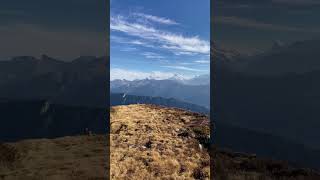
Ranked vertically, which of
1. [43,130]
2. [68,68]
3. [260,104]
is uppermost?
[68,68]

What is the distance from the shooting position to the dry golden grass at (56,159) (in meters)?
29.6

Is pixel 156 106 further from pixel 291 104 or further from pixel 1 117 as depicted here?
pixel 1 117

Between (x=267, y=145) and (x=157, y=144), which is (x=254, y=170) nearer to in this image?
(x=157, y=144)

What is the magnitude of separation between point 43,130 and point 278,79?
89.3 meters

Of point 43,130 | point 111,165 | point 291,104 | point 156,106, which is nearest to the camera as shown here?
point 111,165

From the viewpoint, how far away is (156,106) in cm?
4672

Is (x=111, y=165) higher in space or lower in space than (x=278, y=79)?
lower

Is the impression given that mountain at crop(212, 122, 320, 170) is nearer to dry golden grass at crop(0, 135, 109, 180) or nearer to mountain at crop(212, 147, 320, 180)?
mountain at crop(212, 147, 320, 180)

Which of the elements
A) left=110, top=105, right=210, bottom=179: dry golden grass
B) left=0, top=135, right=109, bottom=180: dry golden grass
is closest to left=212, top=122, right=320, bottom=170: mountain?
left=110, top=105, right=210, bottom=179: dry golden grass

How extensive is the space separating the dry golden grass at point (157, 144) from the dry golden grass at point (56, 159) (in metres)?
1.77

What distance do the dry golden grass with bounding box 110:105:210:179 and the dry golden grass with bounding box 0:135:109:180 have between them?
1.77m

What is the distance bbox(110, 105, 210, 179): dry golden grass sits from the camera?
102 feet

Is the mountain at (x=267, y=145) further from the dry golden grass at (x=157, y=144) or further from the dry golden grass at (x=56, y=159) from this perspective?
the dry golden grass at (x=56, y=159)

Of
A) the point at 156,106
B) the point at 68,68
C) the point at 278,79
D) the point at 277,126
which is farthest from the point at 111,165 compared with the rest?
the point at 68,68
